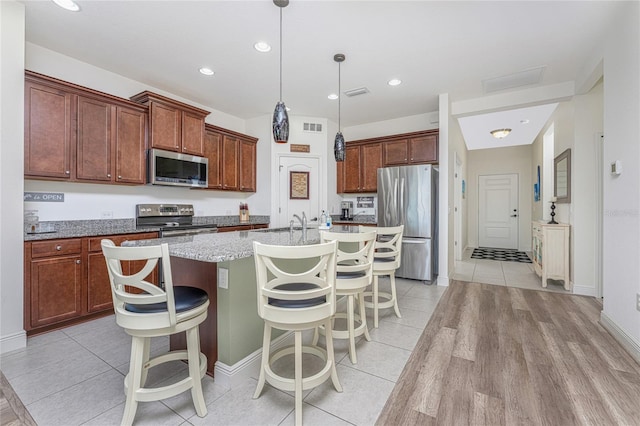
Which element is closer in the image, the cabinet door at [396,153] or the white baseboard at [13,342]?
the white baseboard at [13,342]

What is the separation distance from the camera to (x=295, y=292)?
1421mm

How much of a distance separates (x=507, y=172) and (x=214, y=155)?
7364 millimetres

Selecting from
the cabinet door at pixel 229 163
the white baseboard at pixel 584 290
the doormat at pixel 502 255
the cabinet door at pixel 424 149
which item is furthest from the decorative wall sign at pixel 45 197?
the doormat at pixel 502 255

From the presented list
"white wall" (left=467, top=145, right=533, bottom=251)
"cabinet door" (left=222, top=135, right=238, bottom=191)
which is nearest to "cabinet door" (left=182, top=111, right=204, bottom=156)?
"cabinet door" (left=222, top=135, right=238, bottom=191)

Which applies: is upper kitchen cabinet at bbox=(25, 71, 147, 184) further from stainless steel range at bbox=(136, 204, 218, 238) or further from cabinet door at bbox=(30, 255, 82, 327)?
cabinet door at bbox=(30, 255, 82, 327)

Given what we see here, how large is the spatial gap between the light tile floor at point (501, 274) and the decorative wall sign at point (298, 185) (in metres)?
2.88

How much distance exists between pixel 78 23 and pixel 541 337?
4995mm

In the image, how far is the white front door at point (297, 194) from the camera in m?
5.07

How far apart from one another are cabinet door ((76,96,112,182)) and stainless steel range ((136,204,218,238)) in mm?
674

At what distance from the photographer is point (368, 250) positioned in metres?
2.15

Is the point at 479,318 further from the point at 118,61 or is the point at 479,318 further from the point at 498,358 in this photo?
the point at 118,61

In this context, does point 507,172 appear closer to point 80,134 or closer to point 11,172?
point 80,134

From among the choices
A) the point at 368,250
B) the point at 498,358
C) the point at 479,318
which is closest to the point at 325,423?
the point at 368,250

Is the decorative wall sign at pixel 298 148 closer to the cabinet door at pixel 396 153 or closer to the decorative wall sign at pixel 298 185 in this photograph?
the decorative wall sign at pixel 298 185
